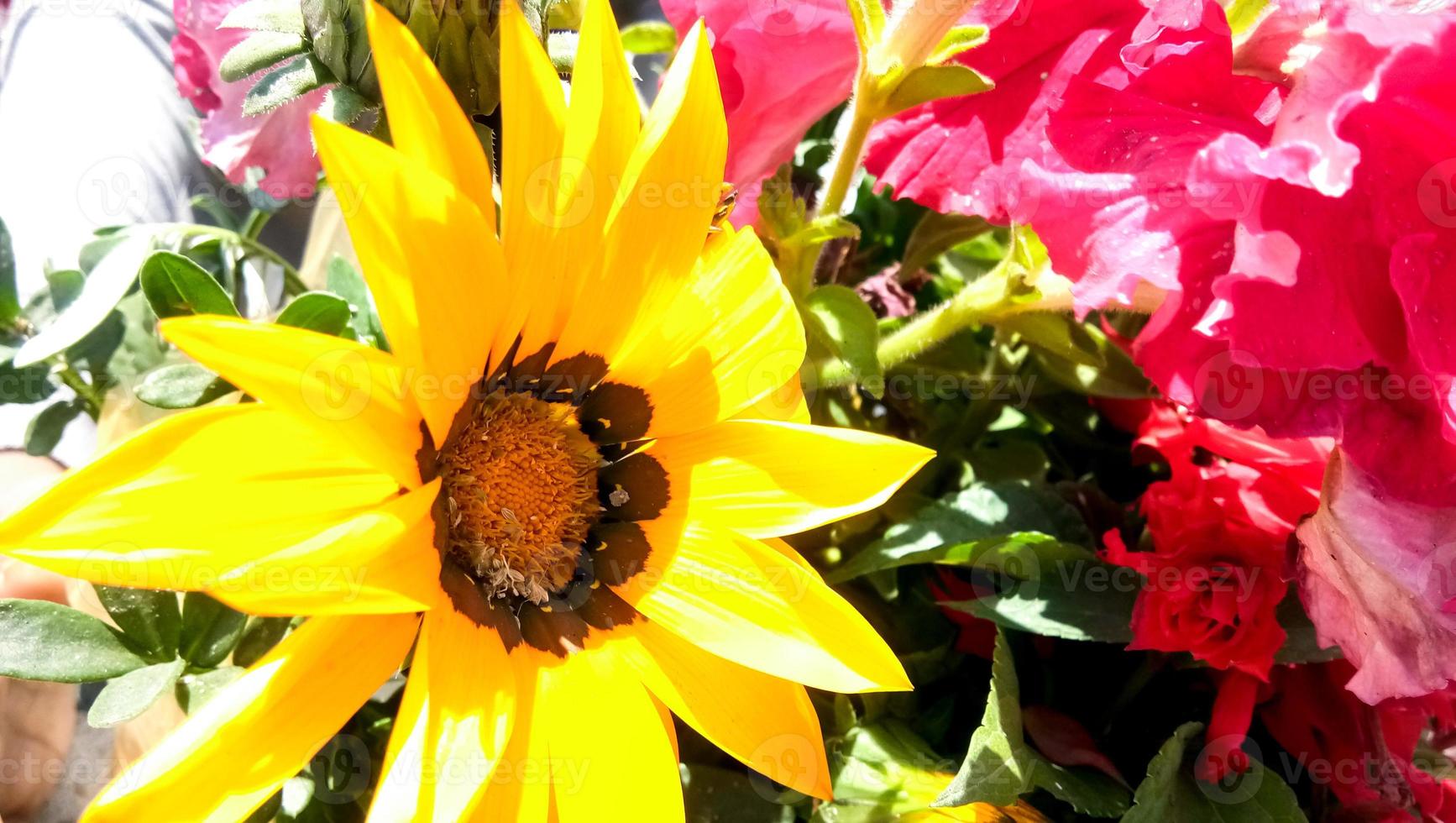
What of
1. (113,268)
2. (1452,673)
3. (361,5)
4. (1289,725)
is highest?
(361,5)

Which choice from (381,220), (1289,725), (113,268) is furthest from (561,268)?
(1289,725)

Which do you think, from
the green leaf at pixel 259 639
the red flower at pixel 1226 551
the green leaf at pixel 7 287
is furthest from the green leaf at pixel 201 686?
the red flower at pixel 1226 551

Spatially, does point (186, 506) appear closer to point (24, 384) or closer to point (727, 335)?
point (727, 335)

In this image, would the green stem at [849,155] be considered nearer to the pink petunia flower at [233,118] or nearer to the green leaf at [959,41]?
the green leaf at [959,41]

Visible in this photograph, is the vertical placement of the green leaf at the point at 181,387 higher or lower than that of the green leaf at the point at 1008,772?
higher

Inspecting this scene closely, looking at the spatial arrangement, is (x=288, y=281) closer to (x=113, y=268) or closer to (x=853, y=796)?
(x=113, y=268)

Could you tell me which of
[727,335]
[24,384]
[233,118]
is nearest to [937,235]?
[727,335]

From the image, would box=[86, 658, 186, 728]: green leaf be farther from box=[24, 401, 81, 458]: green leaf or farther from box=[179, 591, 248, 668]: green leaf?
box=[24, 401, 81, 458]: green leaf

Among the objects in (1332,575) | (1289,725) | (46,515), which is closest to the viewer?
(46,515)
